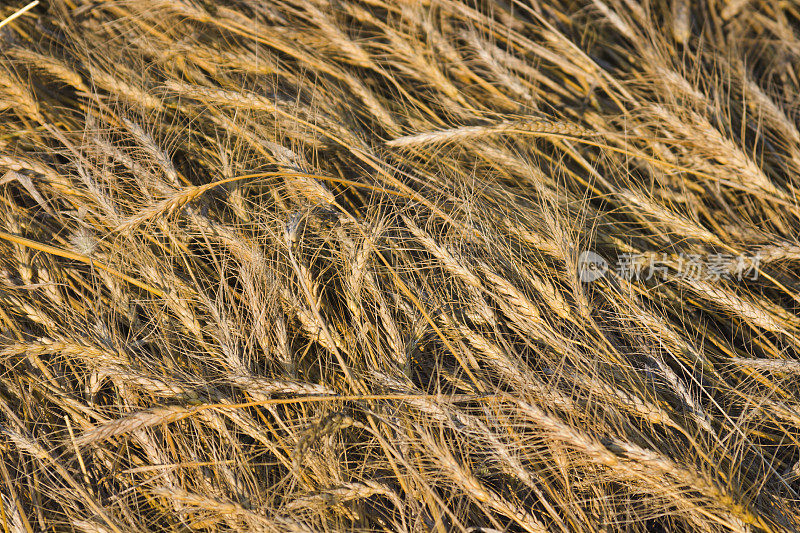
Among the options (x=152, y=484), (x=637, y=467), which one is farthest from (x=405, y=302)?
(x=152, y=484)

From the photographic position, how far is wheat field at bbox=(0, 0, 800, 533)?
4.60 feet

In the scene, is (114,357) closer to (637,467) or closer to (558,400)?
(558,400)

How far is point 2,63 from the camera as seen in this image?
185 centimetres

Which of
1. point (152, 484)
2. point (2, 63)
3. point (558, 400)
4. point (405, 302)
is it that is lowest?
point (152, 484)

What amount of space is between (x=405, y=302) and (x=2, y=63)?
1725 mm

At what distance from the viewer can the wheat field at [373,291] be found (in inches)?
55.2
